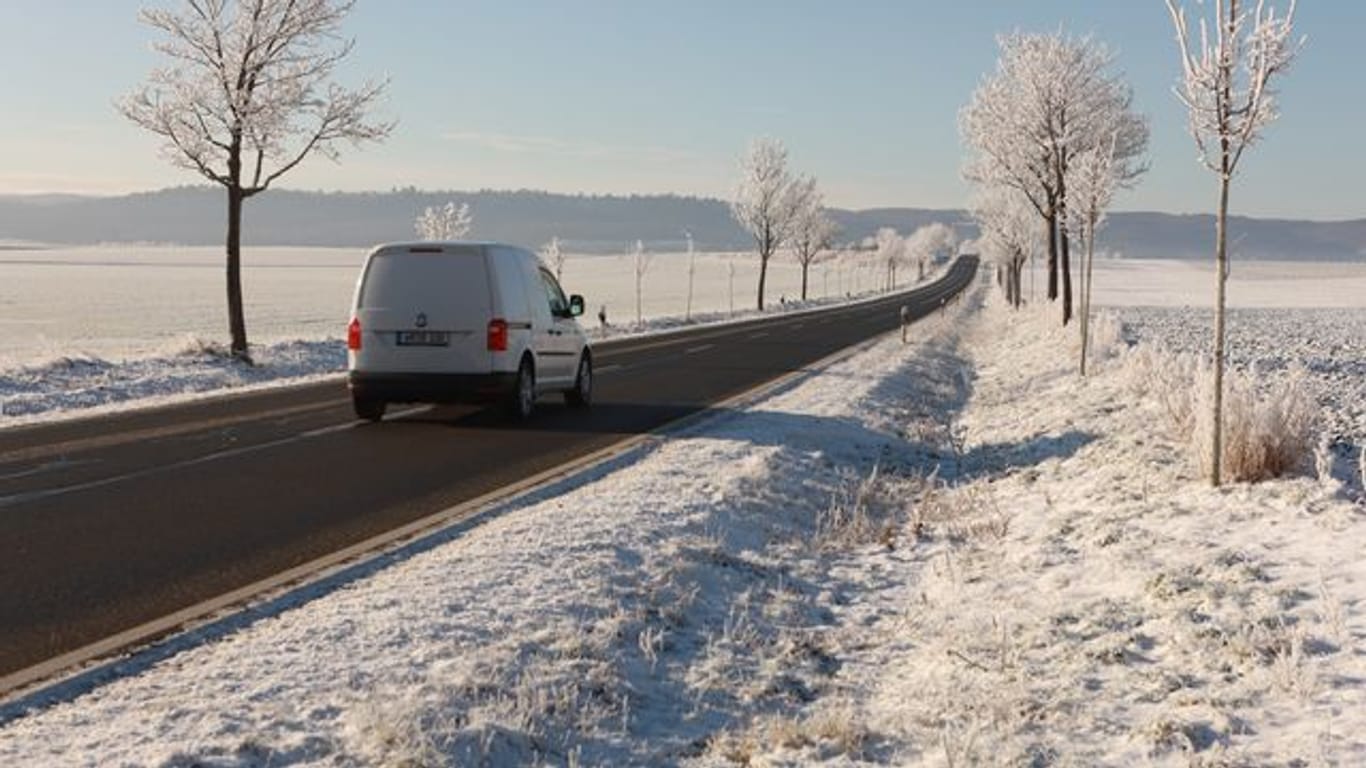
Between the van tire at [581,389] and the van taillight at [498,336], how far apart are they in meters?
2.49

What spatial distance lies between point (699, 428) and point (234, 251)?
14456mm

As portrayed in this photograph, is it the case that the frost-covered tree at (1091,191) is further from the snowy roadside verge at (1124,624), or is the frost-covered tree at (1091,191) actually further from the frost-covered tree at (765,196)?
the frost-covered tree at (765,196)

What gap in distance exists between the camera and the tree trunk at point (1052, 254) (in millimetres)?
33294

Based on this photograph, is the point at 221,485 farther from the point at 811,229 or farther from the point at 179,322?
the point at 811,229

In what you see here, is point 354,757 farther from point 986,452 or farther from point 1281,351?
point 1281,351

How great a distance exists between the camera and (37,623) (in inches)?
216

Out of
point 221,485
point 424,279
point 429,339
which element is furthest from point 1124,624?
point 424,279

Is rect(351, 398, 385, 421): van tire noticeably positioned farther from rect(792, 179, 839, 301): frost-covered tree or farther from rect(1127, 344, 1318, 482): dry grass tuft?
rect(792, 179, 839, 301): frost-covered tree

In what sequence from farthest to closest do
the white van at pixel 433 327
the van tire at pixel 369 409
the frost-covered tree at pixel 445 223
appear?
the frost-covered tree at pixel 445 223 < the van tire at pixel 369 409 < the white van at pixel 433 327

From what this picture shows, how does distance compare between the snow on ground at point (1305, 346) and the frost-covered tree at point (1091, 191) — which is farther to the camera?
the frost-covered tree at point (1091, 191)

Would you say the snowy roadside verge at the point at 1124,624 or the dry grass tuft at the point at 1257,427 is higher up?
the dry grass tuft at the point at 1257,427

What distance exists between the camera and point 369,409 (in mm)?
13445

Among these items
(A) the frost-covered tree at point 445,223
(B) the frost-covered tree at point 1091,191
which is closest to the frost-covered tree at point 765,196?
(A) the frost-covered tree at point 445,223

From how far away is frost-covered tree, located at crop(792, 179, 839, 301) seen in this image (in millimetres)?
67062
